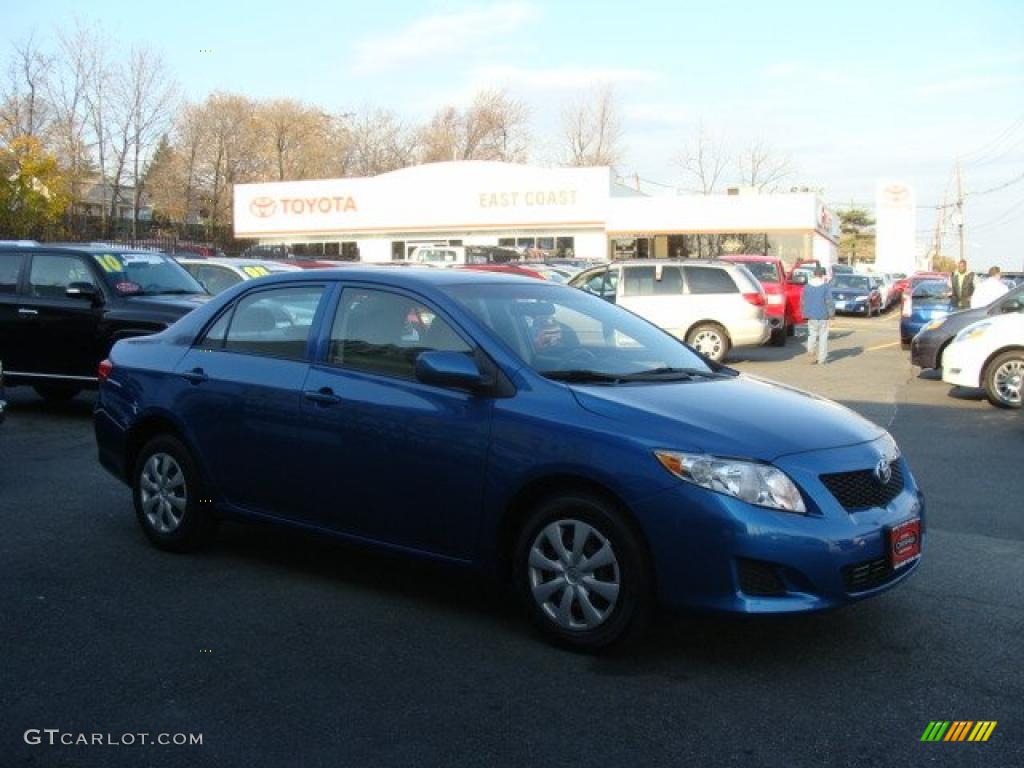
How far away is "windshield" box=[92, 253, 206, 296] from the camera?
11383 mm

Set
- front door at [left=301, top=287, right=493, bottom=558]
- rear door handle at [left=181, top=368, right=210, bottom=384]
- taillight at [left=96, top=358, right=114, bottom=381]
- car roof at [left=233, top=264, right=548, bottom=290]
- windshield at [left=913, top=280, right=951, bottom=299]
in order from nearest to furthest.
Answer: front door at [left=301, top=287, right=493, bottom=558]
car roof at [left=233, top=264, right=548, bottom=290]
rear door handle at [left=181, top=368, right=210, bottom=384]
taillight at [left=96, top=358, right=114, bottom=381]
windshield at [left=913, top=280, right=951, bottom=299]

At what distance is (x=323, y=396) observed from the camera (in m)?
5.43

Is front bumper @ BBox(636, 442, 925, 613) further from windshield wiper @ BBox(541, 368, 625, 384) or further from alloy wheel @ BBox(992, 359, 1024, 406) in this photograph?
alloy wheel @ BBox(992, 359, 1024, 406)

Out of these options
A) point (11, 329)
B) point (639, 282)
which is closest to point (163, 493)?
point (11, 329)

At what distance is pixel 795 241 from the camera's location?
1799 inches

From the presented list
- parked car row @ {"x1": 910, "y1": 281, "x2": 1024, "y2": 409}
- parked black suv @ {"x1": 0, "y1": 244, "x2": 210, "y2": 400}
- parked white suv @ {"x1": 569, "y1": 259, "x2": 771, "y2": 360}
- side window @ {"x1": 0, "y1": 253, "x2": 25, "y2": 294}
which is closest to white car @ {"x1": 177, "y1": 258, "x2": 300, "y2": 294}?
parked black suv @ {"x1": 0, "y1": 244, "x2": 210, "y2": 400}

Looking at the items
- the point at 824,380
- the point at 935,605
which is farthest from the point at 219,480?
the point at 824,380

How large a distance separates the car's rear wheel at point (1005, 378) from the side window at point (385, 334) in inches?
382

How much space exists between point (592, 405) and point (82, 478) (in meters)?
5.26

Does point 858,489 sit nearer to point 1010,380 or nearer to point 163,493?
point 163,493

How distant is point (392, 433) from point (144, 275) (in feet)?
24.7

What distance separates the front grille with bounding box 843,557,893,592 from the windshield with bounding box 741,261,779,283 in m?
18.2

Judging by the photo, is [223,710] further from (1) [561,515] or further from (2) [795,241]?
(2) [795,241]

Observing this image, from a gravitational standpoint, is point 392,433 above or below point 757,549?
above
